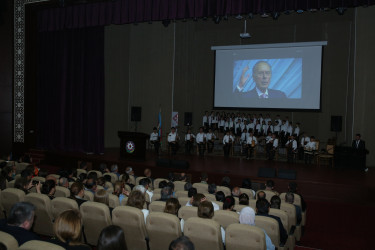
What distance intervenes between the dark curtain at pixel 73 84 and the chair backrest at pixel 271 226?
916 centimetres

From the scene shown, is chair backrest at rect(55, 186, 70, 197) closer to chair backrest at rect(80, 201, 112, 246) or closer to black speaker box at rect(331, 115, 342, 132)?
chair backrest at rect(80, 201, 112, 246)

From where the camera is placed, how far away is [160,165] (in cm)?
934

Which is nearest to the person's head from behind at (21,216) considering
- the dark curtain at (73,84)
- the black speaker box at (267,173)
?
the black speaker box at (267,173)

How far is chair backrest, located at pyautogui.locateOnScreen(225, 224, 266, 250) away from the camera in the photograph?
3100mm

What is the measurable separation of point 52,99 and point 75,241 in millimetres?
10799

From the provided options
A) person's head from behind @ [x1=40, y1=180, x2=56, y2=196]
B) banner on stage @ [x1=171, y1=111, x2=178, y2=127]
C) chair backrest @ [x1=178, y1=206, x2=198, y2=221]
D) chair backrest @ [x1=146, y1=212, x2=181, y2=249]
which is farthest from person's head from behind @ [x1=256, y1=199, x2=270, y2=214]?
banner on stage @ [x1=171, y1=111, x2=178, y2=127]

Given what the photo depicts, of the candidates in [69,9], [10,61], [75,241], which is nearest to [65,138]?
[10,61]

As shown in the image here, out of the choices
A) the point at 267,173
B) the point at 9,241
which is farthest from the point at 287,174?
the point at 9,241

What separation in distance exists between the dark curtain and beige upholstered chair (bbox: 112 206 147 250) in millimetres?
8667

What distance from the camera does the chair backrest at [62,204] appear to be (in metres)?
3.89

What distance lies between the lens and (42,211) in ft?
13.7

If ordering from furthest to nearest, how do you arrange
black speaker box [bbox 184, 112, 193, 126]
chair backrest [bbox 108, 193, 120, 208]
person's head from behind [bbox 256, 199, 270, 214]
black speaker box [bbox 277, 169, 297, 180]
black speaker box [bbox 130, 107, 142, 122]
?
black speaker box [bbox 184, 112, 193, 126] → black speaker box [bbox 130, 107, 142, 122] → black speaker box [bbox 277, 169, 297, 180] → chair backrest [bbox 108, 193, 120, 208] → person's head from behind [bbox 256, 199, 270, 214]

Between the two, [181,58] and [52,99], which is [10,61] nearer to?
[52,99]

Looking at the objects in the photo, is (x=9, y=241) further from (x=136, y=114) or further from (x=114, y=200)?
(x=136, y=114)
